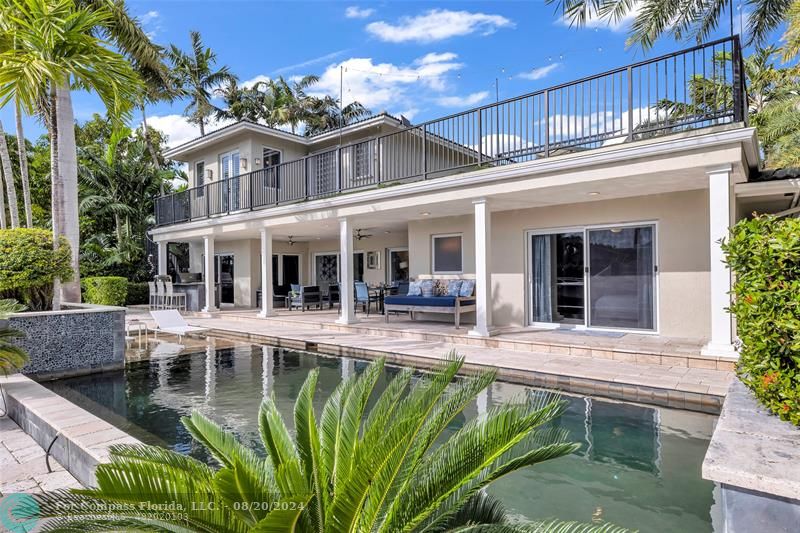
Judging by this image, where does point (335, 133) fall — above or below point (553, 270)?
above

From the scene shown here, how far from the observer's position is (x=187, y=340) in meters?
10.8

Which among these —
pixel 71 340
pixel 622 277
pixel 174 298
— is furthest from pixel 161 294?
pixel 622 277

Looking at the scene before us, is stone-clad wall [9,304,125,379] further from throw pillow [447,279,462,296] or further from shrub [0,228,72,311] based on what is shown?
throw pillow [447,279,462,296]

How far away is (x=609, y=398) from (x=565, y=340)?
2.41 metres

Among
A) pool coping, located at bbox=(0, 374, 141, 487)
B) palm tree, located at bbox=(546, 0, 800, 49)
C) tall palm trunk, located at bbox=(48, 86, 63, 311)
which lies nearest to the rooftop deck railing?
palm tree, located at bbox=(546, 0, 800, 49)

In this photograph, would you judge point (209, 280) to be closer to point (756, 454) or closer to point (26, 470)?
point (26, 470)

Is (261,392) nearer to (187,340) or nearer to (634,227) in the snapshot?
(187,340)

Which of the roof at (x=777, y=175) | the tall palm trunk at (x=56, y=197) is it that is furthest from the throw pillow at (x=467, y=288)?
the tall palm trunk at (x=56, y=197)

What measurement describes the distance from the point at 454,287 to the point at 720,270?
5544mm

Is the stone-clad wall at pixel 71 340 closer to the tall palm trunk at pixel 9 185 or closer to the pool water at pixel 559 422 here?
the pool water at pixel 559 422

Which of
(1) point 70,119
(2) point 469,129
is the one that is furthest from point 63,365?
(2) point 469,129

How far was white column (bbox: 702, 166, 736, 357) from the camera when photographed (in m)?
6.15

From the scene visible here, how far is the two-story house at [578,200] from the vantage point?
21.3 feet

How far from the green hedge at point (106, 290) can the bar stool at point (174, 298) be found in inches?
107
